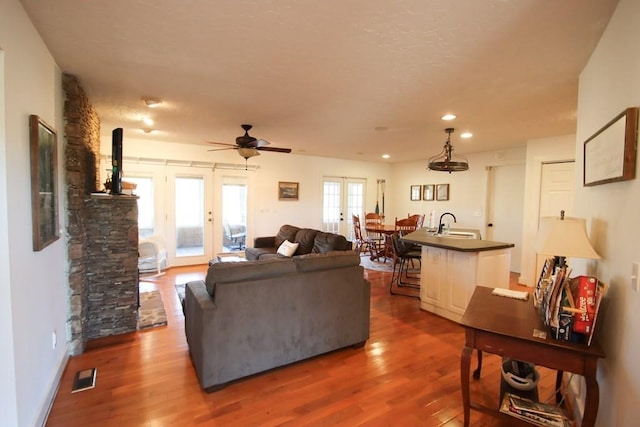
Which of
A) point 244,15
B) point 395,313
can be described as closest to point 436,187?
point 395,313

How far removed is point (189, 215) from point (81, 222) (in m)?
3.28

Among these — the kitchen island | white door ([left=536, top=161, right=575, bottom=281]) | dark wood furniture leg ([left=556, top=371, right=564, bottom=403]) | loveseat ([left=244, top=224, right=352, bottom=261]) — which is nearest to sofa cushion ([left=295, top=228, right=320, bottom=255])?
loveseat ([left=244, top=224, right=352, bottom=261])

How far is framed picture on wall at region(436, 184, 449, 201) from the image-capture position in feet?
23.1

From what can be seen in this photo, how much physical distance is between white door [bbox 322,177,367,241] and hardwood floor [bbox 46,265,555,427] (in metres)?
4.89

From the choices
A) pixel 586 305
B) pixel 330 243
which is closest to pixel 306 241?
pixel 330 243

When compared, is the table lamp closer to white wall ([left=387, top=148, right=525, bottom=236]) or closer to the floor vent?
the floor vent

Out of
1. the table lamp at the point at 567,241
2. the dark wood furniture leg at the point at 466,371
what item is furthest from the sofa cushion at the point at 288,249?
the table lamp at the point at 567,241

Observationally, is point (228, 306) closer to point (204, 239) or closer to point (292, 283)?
point (292, 283)

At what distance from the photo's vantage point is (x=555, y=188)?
462 cm

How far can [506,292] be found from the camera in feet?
7.19

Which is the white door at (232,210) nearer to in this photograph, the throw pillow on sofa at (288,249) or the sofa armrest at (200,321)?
the throw pillow on sofa at (288,249)

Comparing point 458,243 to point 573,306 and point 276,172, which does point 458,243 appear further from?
point 276,172

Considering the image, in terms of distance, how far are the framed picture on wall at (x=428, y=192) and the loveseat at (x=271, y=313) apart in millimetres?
5267

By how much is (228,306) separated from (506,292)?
2.03 m
